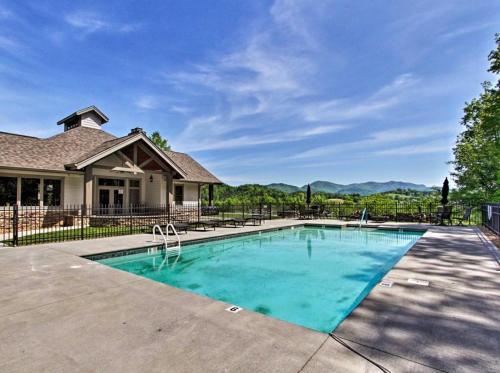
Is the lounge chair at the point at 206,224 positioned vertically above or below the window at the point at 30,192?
below

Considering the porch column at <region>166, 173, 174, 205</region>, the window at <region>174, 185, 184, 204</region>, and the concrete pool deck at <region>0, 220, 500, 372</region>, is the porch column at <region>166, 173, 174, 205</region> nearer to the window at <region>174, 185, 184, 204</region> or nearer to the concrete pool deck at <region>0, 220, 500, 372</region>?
the window at <region>174, 185, 184, 204</region>

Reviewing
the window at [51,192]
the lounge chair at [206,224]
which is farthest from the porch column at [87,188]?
the lounge chair at [206,224]

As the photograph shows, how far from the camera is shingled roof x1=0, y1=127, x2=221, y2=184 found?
1415cm

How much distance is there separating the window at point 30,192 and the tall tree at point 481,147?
26.0 metres

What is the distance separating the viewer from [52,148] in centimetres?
1681

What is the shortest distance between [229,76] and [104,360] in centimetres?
1734

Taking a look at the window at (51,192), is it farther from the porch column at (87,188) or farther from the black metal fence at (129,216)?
the porch column at (87,188)

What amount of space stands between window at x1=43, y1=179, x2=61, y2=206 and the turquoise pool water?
10.1m

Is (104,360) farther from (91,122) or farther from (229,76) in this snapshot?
(91,122)

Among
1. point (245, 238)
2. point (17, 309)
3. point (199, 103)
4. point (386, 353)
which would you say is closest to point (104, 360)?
point (17, 309)

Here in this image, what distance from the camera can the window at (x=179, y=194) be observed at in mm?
23000

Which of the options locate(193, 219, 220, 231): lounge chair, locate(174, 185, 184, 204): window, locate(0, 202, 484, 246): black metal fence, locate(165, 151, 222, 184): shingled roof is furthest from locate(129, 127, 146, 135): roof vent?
locate(193, 219, 220, 231): lounge chair

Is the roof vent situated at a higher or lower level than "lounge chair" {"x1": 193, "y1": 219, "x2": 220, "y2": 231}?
higher

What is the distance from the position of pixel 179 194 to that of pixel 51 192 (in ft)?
30.4
